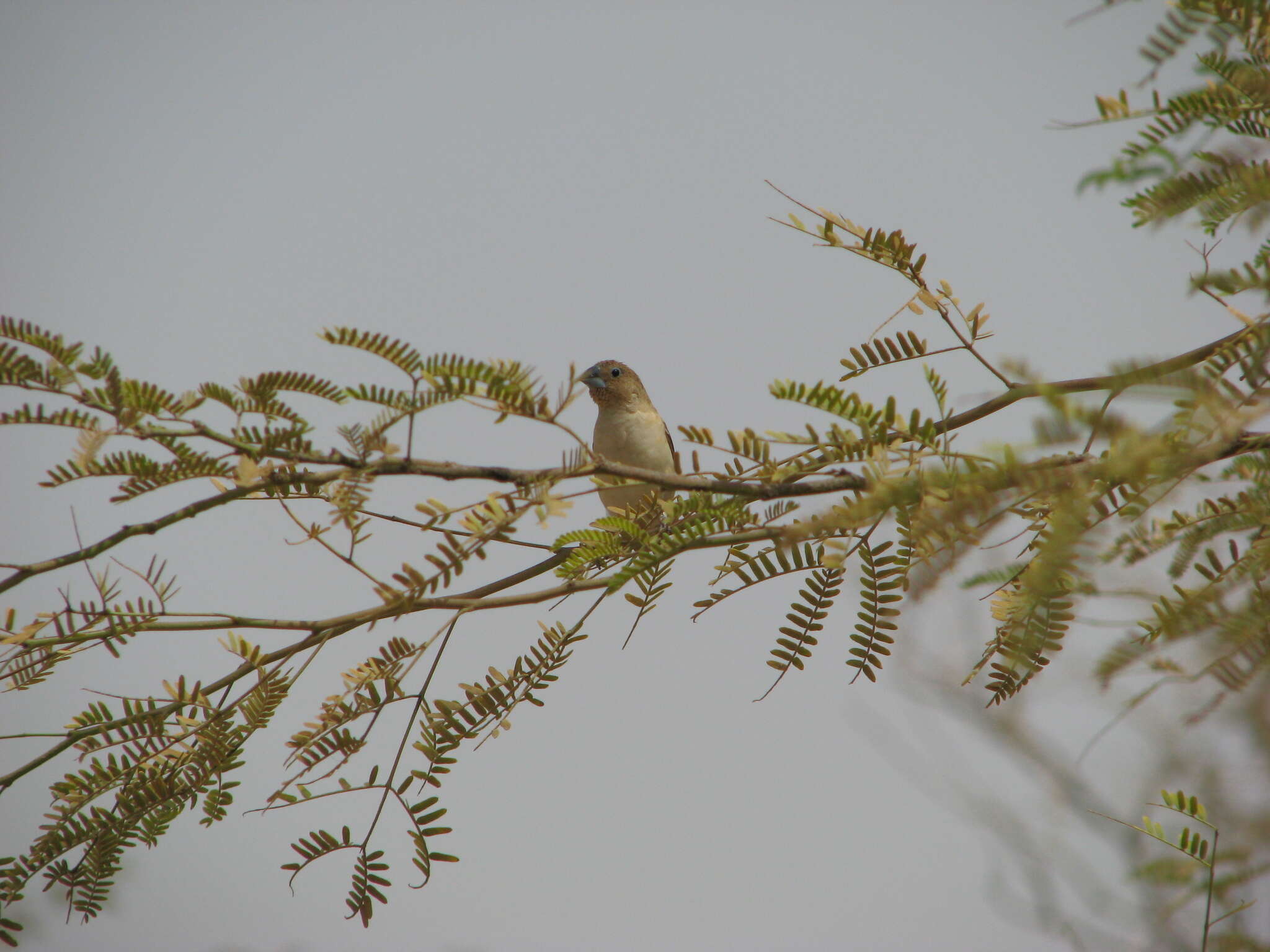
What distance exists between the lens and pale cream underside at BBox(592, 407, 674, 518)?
4.57 metres

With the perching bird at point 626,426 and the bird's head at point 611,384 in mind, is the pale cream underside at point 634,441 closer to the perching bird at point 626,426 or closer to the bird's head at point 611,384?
the perching bird at point 626,426

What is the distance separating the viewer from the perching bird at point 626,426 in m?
4.55

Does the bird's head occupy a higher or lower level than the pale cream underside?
higher

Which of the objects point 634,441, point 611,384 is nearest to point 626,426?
point 634,441

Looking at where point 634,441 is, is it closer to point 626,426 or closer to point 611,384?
point 626,426

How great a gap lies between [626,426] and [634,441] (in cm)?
12

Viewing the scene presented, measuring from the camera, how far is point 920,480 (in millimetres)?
1433

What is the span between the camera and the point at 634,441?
181 inches

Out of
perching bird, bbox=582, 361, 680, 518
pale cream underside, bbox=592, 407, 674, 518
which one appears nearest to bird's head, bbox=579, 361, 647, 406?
perching bird, bbox=582, 361, 680, 518

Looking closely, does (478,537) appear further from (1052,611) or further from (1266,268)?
(1266,268)

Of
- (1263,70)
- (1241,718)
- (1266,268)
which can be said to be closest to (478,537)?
(1266,268)

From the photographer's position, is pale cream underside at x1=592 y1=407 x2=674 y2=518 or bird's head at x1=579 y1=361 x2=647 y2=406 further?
bird's head at x1=579 y1=361 x2=647 y2=406

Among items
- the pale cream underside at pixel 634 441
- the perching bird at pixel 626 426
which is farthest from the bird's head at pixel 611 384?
the pale cream underside at pixel 634 441

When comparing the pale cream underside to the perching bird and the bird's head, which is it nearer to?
the perching bird
